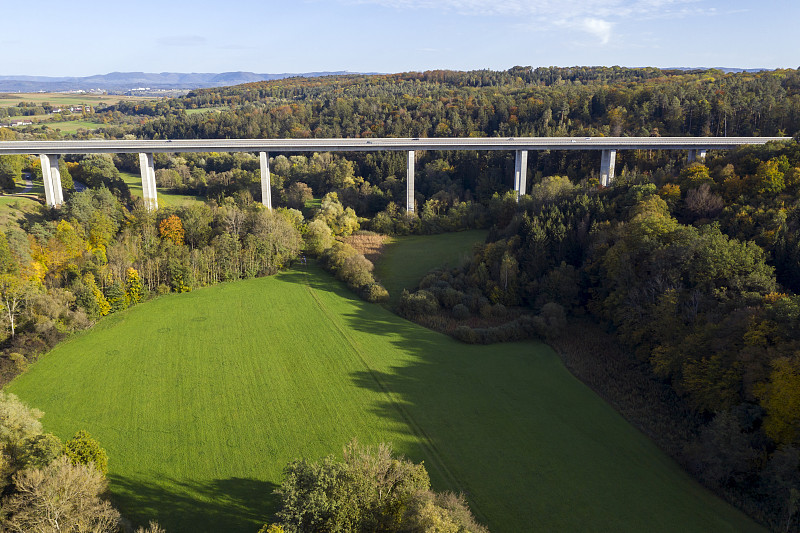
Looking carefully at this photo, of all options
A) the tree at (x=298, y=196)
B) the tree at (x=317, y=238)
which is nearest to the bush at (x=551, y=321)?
the tree at (x=317, y=238)

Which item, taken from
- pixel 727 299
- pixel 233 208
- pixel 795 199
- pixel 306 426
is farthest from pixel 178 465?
pixel 795 199

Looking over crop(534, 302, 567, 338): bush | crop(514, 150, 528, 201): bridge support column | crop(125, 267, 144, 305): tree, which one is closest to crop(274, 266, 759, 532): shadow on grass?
crop(534, 302, 567, 338): bush

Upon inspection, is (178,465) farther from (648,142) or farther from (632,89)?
(632,89)

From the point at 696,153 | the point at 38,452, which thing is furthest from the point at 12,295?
the point at 696,153

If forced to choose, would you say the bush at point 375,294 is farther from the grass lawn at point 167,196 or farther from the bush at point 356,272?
the grass lawn at point 167,196

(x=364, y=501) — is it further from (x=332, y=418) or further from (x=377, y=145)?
(x=377, y=145)
